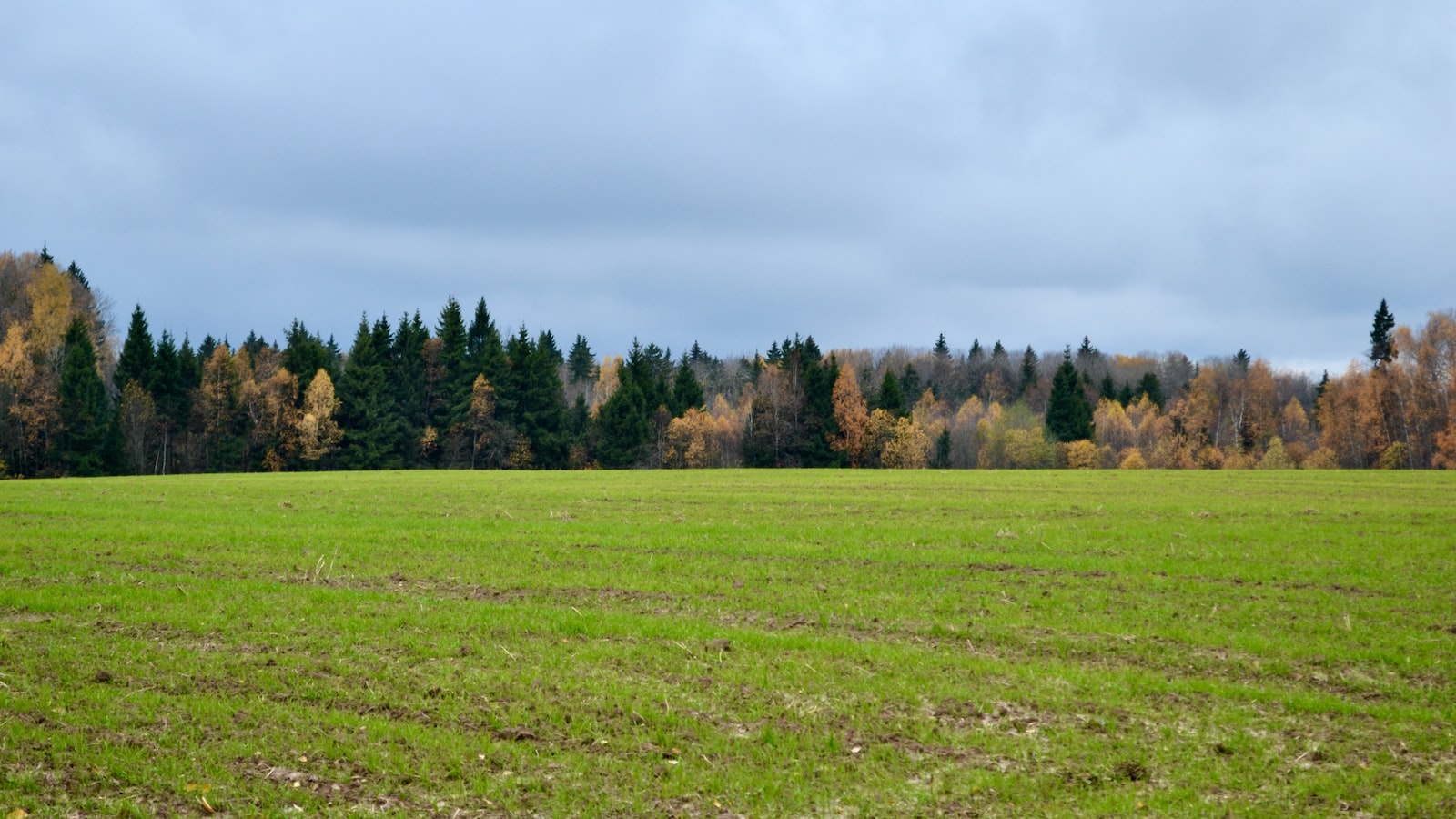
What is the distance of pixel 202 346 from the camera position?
128 m

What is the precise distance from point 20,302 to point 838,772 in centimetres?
12065

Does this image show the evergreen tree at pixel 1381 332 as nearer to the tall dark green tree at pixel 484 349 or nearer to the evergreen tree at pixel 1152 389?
the evergreen tree at pixel 1152 389

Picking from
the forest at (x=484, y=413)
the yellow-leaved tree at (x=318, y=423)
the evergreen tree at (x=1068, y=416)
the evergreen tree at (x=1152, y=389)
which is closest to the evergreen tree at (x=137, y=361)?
the forest at (x=484, y=413)

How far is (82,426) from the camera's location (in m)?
82.0

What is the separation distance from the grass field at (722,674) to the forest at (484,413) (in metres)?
73.3

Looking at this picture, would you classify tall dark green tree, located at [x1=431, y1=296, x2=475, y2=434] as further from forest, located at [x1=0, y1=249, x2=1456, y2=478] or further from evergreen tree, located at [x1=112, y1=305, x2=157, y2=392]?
evergreen tree, located at [x1=112, y1=305, x2=157, y2=392]

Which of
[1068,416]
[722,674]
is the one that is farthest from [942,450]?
[722,674]

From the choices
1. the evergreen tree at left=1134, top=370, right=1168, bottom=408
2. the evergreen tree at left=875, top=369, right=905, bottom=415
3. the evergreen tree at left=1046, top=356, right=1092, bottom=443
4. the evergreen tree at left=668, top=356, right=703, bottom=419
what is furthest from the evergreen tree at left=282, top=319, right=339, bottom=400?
the evergreen tree at left=1134, top=370, right=1168, bottom=408

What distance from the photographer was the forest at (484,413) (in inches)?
3457

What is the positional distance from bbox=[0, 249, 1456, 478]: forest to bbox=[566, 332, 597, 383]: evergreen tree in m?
61.0

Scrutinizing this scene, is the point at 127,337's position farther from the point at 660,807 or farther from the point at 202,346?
the point at 660,807

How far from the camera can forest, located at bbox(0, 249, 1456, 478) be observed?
87.8 m

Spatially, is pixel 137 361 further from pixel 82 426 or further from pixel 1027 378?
pixel 1027 378

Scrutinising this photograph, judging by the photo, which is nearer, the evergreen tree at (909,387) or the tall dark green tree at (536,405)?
the tall dark green tree at (536,405)
